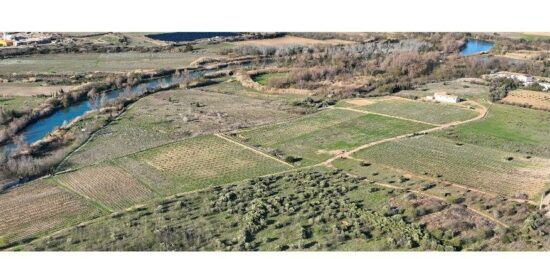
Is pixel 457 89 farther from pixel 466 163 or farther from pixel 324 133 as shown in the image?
pixel 466 163

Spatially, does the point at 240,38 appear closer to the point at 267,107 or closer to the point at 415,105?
the point at 267,107

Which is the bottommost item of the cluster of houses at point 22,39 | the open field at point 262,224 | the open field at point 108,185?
the open field at point 262,224

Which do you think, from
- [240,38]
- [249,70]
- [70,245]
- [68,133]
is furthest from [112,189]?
[240,38]

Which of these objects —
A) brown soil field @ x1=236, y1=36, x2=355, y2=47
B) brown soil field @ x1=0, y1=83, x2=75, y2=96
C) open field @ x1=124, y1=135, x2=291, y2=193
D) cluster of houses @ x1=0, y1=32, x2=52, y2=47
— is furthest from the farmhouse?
cluster of houses @ x1=0, y1=32, x2=52, y2=47

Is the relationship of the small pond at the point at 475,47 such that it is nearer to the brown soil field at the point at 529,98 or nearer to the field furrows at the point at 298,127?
the brown soil field at the point at 529,98

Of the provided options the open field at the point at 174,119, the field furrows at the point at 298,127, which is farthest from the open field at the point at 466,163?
the open field at the point at 174,119

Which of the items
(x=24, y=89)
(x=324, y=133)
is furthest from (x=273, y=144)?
(x=24, y=89)
